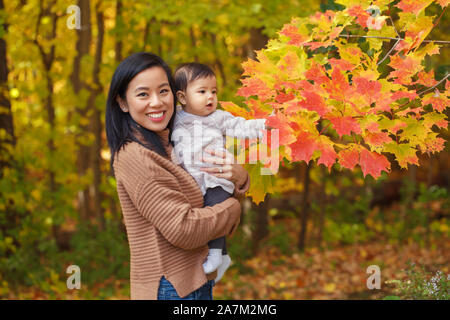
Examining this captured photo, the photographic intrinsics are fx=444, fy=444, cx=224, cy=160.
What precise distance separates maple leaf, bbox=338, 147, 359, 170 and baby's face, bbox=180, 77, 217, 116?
64cm

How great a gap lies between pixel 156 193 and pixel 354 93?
94cm

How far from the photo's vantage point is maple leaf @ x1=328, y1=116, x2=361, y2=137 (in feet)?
6.12

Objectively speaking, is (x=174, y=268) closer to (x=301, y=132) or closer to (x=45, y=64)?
(x=301, y=132)

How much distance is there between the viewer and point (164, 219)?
5.67ft

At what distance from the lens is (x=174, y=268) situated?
1844mm

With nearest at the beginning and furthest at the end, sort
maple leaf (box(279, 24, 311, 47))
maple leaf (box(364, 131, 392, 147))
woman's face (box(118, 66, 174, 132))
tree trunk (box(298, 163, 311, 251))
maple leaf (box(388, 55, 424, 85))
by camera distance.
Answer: woman's face (box(118, 66, 174, 132)), maple leaf (box(364, 131, 392, 147)), maple leaf (box(388, 55, 424, 85)), maple leaf (box(279, 24, 311, 47)), tree trunk (box(298, 163, 311, 251))

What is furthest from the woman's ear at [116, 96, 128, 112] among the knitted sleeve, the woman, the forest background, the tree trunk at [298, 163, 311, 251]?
the tree trunk at [298, 163, 311, 251]

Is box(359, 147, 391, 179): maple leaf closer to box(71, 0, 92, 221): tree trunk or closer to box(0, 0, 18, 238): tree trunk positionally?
box(0, 0, 18, 238): tree trunk

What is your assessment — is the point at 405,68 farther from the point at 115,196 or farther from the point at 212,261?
the point at 115,196

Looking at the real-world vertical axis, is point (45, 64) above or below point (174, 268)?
above

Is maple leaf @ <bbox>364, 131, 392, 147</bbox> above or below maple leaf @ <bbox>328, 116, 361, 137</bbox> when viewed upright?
below
